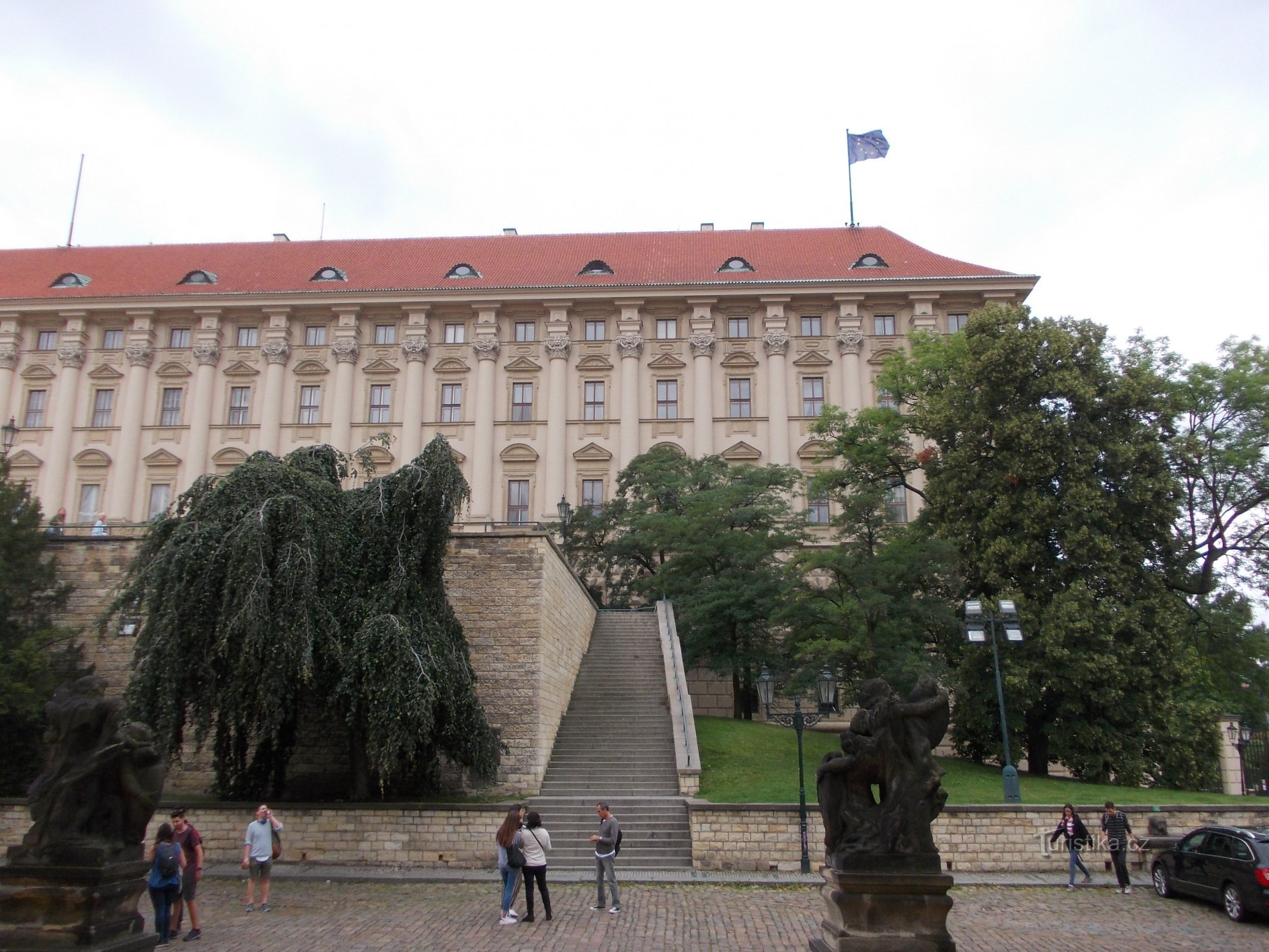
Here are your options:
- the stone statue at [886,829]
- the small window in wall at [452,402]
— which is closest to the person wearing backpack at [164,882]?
the stone statue at [886,829]

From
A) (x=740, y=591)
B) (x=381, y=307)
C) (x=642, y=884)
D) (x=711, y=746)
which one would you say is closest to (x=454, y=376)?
(x=381, y=307)

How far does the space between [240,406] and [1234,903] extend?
41.4 m

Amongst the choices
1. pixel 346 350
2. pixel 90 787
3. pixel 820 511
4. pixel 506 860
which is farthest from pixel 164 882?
pixel 346 350

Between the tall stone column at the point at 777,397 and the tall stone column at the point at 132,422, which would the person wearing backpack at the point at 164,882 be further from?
the tall stone column at the point at 132,422

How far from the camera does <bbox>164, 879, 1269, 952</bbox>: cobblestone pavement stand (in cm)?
1088

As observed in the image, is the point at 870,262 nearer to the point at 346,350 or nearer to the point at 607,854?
the point at 346,350

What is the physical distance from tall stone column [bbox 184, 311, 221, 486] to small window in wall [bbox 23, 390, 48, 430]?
6906 millimetres

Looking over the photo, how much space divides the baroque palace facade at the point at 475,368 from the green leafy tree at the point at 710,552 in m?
7.68

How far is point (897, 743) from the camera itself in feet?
30.1

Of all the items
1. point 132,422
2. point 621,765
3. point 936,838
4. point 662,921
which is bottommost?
point 662,921

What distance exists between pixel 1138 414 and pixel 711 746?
47.0ft

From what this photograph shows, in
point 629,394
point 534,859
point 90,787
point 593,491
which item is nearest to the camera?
point 90,787

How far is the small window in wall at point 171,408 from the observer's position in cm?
4300

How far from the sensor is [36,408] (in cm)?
4322
